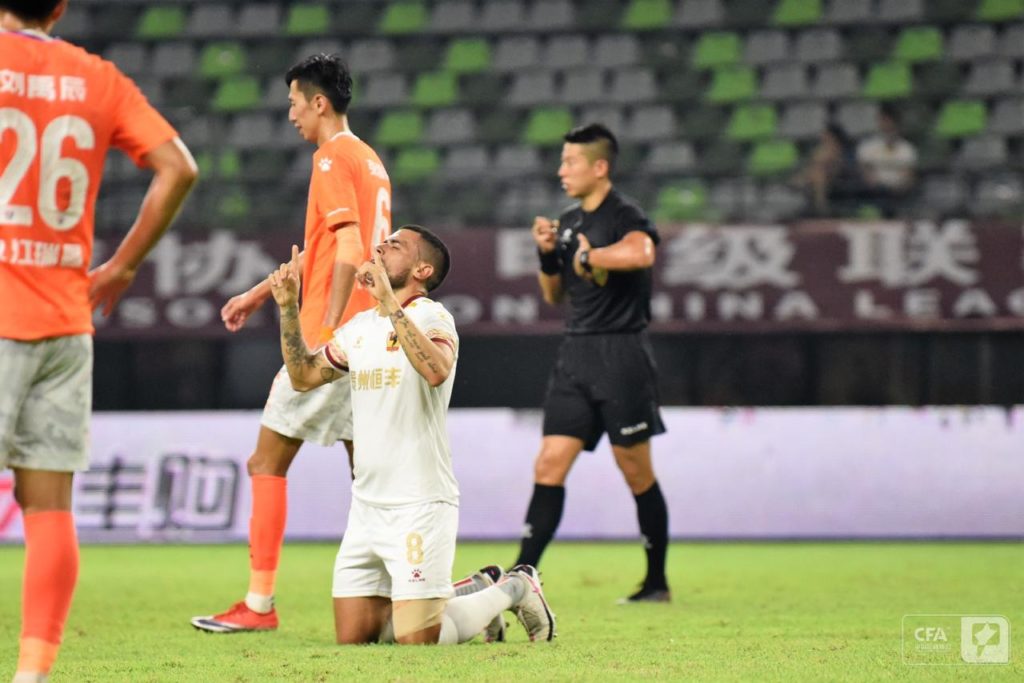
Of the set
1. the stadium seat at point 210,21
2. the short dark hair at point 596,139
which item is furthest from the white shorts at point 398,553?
the stadium seat at point 210,21

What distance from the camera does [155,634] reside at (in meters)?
5.38

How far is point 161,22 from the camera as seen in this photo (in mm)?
14438

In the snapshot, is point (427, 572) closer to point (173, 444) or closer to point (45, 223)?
point (45, 223)

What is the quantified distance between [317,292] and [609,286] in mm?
1467

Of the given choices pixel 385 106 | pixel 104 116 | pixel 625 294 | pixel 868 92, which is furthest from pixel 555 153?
pixel 104 116

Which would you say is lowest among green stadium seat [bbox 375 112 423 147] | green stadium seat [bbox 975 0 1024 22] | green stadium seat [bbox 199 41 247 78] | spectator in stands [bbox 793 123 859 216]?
spectator in stands [bbox 793 123 859 216]

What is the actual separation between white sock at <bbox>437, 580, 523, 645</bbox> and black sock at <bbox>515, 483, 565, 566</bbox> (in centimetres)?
130

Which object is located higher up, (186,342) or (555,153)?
(555,153)

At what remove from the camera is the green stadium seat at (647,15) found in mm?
14109

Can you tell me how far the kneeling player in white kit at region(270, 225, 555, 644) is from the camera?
4.66 m

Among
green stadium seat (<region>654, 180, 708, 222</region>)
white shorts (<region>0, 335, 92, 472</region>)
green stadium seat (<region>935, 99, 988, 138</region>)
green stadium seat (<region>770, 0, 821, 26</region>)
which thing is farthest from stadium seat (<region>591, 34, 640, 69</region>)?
white shorts (<region>0, 335, 92, 472</region>)

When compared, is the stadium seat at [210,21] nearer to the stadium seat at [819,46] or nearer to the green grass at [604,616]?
the stadium seat at [819,46]

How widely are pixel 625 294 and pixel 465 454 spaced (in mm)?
4110

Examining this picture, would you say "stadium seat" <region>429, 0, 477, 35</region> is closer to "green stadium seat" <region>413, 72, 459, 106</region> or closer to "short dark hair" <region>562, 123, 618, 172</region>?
"green stadium seat" <region>413, 72, 459, 106</region>
